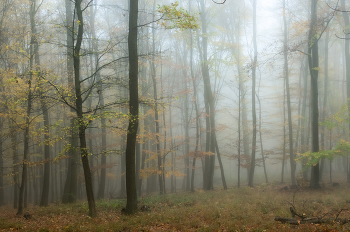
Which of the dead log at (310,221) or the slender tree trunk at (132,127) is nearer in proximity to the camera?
the dead log at (310,221)

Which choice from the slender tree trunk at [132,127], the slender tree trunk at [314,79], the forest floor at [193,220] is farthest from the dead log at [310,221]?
the slender tree trunk at [314,79]

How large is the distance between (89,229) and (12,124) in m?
9.53

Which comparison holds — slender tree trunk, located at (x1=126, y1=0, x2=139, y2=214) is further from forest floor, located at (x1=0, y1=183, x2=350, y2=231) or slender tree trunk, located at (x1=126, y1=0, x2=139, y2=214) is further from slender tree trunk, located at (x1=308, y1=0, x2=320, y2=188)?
slender tree trunk, located at (x1=308, y1=0, x2=320, y2=188)

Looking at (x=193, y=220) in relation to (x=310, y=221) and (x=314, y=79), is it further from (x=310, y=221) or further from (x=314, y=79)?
(x=314, y=79)

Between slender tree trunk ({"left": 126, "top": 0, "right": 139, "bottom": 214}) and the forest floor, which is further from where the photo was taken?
slender tree trunk ({"left": 126, "top": 0, "right": 139, "bottom": 214})

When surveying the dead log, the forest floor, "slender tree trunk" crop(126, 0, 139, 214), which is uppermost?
"slender tree trunk" crop(126, 0, 139, 214)

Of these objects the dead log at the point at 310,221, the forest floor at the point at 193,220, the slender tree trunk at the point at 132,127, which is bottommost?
the forest floor at the point at 193,220

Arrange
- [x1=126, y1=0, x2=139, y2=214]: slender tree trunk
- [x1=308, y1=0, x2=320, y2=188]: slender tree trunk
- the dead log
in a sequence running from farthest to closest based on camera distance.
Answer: [x1=308, y1=0, x2=320, y2=188]: slender tree trunk, [x1=126, y1=0, x2=139, y2=214]: slender tree trunk, the dead log

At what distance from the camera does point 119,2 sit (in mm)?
19781

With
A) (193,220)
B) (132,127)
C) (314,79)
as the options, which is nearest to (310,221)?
(193,220)

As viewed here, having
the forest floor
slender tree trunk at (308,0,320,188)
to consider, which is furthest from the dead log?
slender tree trunk at (308,0,320,188)

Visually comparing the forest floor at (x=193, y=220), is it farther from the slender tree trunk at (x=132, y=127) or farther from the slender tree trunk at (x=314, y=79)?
the slender tree trunk at (x=314, y=79)

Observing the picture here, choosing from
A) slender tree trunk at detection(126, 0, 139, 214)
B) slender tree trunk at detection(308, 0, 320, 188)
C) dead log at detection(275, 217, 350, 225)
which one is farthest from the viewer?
slender tree trunk at detection(308, 0, 320, 188)

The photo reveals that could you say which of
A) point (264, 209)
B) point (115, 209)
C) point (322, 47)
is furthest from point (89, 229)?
point (322, 47)
